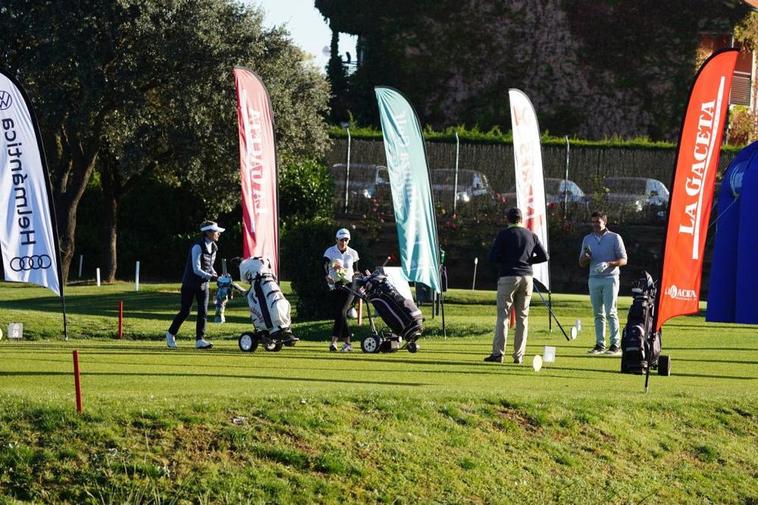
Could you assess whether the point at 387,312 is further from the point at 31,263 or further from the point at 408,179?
the point at 31,263

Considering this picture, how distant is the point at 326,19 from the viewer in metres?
57.2

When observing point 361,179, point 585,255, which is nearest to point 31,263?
point 585,255

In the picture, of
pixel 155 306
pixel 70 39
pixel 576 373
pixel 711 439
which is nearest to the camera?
pixel 711 439

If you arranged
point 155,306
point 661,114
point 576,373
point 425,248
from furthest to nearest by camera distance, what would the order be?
1. point 661,114
2. point 155,306
3. point 425,248
4. point 576,373

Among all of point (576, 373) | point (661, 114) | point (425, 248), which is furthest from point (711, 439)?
point (661, 114)

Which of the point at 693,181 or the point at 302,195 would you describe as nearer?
the point at 693,181

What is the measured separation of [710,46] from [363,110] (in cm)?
1322

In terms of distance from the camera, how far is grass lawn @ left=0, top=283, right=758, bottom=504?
39.5 ft

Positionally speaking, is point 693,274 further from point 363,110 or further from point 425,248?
point 363,110

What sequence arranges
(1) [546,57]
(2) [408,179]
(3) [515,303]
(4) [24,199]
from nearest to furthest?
(3) [515,303]
(4) [24,199]
(2) [408,179]
(1) [546,57]

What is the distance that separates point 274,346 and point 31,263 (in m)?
3.47

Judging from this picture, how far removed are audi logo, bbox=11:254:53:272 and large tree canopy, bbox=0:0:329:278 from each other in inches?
677

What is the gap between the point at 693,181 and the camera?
15.1 metres

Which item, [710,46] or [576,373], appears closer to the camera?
[576,373]
